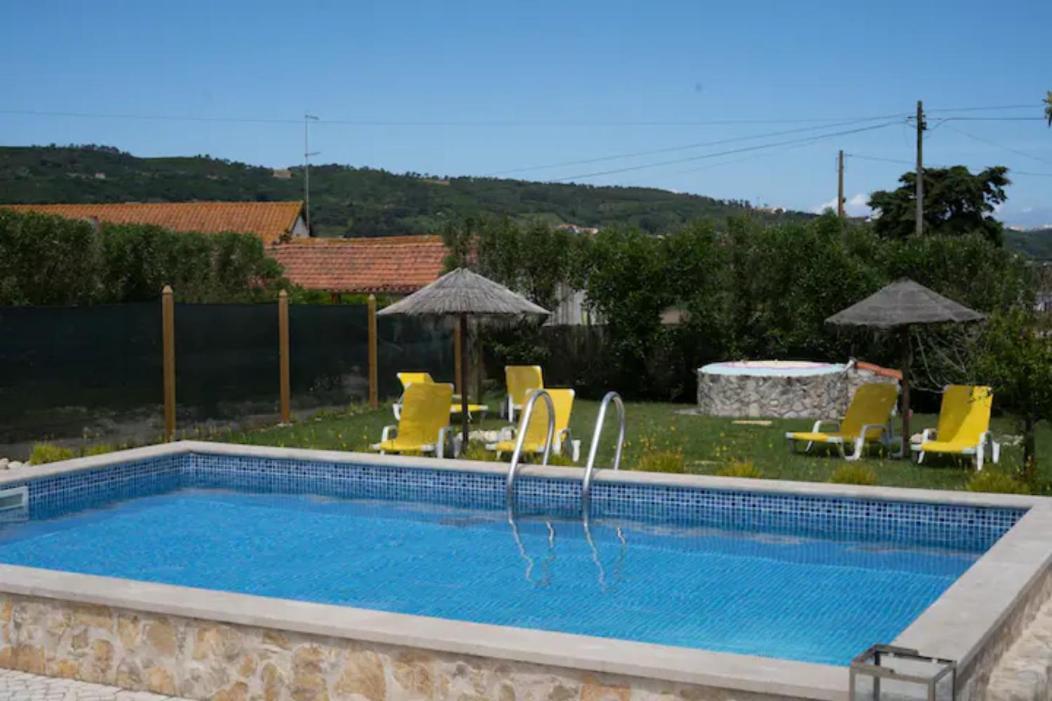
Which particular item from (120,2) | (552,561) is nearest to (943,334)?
(552,561)

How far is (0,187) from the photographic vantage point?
59000 millimetres

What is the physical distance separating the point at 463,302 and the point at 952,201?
4664 cm

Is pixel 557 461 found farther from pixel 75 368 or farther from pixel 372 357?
pixel 372 357

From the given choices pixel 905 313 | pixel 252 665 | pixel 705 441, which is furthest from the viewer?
pixel 705 441

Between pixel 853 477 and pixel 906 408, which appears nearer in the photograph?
pixel 853 477

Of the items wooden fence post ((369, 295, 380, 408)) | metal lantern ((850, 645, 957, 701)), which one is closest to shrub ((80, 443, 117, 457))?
wooden fence post ((369, 295, 380, 408))

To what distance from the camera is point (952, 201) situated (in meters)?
55.9

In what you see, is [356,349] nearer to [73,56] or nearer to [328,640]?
[328,640]

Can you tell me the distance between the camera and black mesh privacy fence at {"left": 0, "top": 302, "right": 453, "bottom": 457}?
45.1 feet

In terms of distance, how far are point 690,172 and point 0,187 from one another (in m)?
33.3

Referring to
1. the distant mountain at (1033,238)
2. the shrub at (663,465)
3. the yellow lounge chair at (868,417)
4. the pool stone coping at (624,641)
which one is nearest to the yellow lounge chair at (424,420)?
the shrub at (663,465)

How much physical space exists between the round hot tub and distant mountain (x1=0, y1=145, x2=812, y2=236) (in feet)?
126

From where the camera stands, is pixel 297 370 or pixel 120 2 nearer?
pixel 297 370

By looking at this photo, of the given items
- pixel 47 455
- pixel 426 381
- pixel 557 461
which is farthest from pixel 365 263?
pixel 557 461
